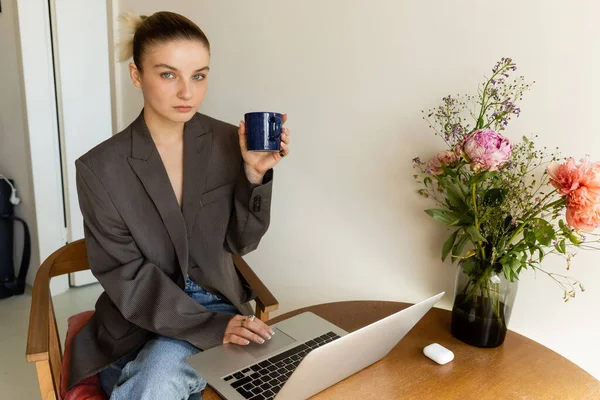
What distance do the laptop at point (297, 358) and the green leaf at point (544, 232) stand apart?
0.24m

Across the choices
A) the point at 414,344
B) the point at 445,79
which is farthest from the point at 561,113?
the point at 414,344

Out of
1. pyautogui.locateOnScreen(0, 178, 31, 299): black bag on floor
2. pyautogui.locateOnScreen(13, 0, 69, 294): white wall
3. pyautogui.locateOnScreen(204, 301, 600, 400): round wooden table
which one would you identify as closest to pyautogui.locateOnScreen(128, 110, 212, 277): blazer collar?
pyautogui.locateOnScreen(204, 301, 600, 400): round wooden table

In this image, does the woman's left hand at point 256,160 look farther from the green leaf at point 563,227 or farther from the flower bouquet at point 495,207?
the green leaf at point 563,227

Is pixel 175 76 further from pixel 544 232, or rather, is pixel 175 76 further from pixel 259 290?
pixel 544 232

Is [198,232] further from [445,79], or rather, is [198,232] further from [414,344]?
[445,79]

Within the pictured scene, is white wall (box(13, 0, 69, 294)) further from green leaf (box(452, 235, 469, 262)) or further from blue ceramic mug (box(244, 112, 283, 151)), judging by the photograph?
green leaf (box(452, 235, 469, 262))

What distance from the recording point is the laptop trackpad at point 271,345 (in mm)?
1068

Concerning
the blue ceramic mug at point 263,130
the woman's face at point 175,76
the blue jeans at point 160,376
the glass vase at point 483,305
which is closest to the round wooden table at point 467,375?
the glass vase at point 483,305

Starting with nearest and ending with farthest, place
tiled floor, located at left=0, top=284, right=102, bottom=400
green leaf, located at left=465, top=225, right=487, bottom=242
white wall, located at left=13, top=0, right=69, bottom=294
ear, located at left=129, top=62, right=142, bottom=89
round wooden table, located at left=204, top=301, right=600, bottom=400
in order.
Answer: round wooden table, located at left=204, top=301, right=600, bottom=400 → green leaf, located at left=465, top=225, right=487, bottom=242 → ear, located at left=129, top=62, right=142, bottom=89 → tiled floor, located at left=0, top=284, right=102, bottom=400 → white wall, located at left=13, top=0, right=69, bottom=294

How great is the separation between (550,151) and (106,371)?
1.21 meters

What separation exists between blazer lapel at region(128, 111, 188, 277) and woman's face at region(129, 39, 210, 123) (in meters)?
0.10

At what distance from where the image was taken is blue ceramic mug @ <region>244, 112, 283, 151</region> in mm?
1103

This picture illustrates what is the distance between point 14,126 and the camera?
9.15ft

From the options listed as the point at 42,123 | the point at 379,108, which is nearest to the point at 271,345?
the point at 379,108
